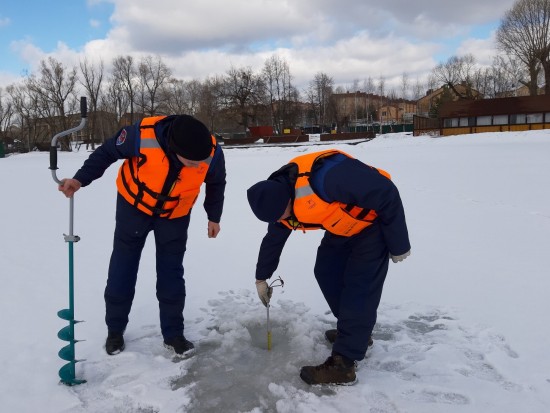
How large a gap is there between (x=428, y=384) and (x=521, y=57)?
51.0m

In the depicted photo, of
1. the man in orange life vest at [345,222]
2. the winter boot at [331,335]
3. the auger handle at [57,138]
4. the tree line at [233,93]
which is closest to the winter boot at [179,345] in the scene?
the man in orange life vest at [345,222]

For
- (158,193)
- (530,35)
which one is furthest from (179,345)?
(530,35)

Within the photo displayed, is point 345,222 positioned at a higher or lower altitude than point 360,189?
lower

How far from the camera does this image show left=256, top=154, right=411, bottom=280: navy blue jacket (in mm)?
2582

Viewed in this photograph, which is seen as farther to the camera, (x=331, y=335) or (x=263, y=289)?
(x=331, y=335)

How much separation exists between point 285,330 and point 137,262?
1.28 m

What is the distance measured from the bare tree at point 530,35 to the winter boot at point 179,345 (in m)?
49.5

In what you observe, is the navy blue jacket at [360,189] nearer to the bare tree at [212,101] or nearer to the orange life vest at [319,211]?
the orange life vest at [319,211]

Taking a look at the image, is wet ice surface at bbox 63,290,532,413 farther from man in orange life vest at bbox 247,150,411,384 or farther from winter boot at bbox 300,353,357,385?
man in orange life vest at bbox 247,150,411,384

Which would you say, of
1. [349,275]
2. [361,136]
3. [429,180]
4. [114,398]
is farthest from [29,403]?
[361,136]

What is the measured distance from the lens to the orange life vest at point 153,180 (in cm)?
298

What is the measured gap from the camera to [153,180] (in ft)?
9.91

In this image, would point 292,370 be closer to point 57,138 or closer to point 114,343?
point 114,343

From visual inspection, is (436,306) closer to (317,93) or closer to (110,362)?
(110,362)
